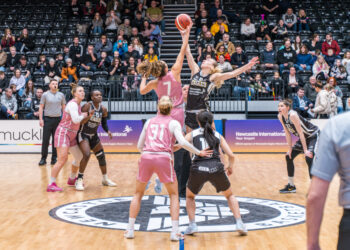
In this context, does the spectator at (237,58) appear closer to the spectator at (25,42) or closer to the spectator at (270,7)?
the spectator at (270,7)

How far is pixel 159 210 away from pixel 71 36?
559 inches

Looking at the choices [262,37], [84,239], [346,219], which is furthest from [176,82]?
[262,37]

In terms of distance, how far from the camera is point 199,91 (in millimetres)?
7660

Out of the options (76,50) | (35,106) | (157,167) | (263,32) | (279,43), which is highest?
(263,32)

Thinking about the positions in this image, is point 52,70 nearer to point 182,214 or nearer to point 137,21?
point 137,21

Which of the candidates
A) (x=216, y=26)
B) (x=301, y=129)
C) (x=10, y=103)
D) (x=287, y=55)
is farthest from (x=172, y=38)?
(x=301, y=129)

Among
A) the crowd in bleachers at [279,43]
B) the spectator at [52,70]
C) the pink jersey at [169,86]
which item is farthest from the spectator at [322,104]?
the pink jersey at [169,86]

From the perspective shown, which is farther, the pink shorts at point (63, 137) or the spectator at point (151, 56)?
the spectator at point (151, 56)

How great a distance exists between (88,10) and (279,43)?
7926 millimetres

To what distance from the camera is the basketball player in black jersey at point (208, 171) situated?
19.2 ft

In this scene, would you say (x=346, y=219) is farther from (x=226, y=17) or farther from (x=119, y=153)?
(x=226, y=17)

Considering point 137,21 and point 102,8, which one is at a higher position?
point 102,8

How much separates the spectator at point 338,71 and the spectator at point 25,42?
1084cm

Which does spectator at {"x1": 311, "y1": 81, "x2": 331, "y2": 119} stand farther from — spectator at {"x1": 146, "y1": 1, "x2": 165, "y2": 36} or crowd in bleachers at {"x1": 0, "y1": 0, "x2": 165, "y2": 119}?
spectator at {"x1": 146, "y1": 1, "x2": 165, "y2": 36}
